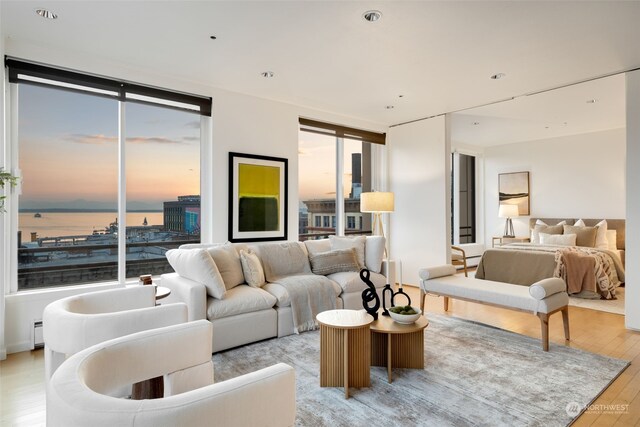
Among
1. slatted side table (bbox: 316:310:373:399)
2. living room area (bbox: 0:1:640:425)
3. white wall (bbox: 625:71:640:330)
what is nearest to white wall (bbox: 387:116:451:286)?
living room area (bbox: 0:1:640:425)

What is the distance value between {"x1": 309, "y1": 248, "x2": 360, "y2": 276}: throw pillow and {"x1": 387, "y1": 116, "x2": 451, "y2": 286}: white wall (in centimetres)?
204

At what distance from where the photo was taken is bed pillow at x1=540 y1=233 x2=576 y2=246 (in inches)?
251

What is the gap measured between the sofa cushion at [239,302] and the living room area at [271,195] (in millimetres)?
24

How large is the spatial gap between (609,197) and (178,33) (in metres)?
Result: 7.90

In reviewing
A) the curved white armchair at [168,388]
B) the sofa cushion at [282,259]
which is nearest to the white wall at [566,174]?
the sofa cushion at [282,259]

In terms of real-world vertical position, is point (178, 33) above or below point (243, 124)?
above

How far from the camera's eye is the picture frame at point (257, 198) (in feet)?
15.3

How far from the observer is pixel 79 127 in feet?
12.6

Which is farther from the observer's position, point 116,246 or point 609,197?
point 609,197

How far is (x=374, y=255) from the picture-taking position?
4668 millimetres

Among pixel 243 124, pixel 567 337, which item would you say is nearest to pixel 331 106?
pixel 243 124

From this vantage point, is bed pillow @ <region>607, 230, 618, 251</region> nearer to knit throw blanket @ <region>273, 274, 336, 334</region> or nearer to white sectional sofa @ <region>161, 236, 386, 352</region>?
white sectional sofa @ <region>161, 236, 386, 352</region>

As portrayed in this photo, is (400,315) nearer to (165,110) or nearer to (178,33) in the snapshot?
(178,33)

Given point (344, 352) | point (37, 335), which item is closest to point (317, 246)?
point (344, 352)
